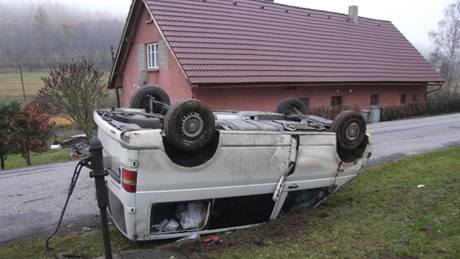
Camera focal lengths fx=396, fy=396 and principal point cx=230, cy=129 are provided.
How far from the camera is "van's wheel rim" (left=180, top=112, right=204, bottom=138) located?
154 inches

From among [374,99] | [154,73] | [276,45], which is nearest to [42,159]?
[154,73]

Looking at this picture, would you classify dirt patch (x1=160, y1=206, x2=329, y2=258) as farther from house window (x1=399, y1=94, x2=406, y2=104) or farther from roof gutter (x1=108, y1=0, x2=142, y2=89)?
house window (x1=399, y1=94, x2=406, y2=104)

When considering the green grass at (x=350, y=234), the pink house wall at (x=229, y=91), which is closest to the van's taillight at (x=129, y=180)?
the green grass at (x=350, y=234)

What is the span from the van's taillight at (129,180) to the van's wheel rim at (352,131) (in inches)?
105

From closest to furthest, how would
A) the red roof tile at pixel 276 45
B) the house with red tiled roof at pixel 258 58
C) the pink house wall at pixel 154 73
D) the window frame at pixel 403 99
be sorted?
the pink house wall at pixel 154 73
the house with red tiled roof at pixel 258 58
the red roof tile at pixel 276 45
the window frame at pixel 403 99

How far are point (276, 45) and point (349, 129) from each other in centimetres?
1540

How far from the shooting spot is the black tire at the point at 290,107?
6.32 m

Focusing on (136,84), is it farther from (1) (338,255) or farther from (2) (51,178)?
(1) (338,255)

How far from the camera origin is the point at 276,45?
1973 centimetres

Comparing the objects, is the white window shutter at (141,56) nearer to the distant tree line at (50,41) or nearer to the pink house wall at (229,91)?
the pink house wall at (229,91)

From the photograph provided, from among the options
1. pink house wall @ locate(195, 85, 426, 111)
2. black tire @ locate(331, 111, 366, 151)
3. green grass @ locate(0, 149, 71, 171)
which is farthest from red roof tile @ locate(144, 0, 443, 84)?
black tire @ locate(331, 111, 366, 151)

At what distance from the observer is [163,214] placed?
4152 mm

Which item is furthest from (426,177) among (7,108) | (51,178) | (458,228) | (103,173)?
(7,108)

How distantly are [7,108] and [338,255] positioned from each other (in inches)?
527
